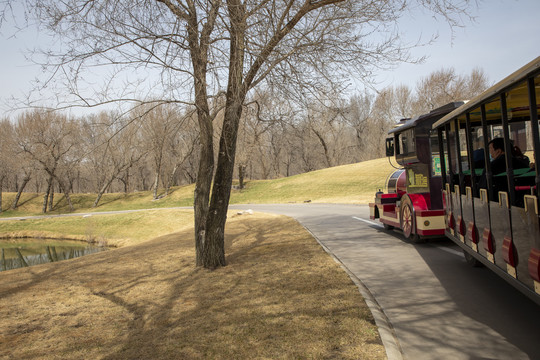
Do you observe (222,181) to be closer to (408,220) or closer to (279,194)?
(408,220)

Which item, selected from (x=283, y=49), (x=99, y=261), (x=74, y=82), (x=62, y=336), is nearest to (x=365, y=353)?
(x=62, y=336)

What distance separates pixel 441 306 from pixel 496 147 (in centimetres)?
227

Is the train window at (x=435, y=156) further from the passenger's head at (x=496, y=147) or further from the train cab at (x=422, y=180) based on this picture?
Answer: the passenger's head at (x=496, y=147)

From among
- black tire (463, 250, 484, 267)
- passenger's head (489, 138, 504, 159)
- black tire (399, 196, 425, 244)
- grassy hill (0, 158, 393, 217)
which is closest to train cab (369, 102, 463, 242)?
black tire (399, 196, 425, 244)

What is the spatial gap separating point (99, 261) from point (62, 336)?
765cm

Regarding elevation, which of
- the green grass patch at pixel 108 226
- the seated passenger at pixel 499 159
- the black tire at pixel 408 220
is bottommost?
the green grass patch at pixel 108 226

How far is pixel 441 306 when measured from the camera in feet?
17.1

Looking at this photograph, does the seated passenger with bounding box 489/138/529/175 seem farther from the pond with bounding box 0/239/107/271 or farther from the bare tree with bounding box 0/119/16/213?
the bare tree with bounding box 0/119/16/213

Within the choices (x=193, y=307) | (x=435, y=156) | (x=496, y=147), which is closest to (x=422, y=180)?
(x=435, y=156)

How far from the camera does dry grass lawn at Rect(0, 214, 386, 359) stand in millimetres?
4465

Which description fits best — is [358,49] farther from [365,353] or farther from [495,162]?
[365,353]

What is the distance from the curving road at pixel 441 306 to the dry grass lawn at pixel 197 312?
36 centimetres

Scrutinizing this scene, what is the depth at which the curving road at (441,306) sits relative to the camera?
157 inches

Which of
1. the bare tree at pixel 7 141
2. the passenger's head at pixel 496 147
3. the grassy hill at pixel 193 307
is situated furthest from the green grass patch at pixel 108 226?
the passenger's head at pixel 496 147
